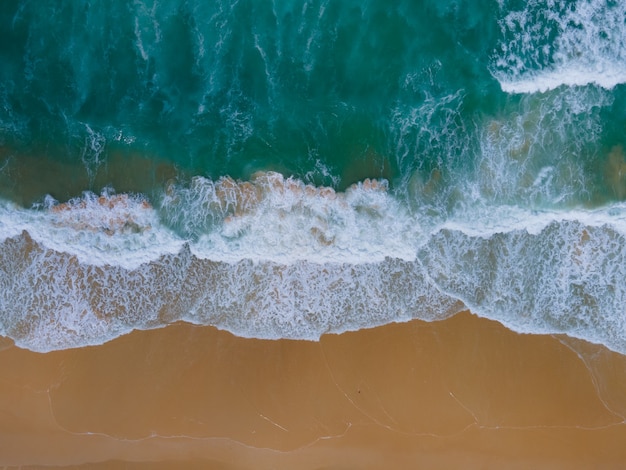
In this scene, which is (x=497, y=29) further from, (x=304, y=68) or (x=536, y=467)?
(x=536, y=467)

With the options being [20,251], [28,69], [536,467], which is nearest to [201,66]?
[28,69]

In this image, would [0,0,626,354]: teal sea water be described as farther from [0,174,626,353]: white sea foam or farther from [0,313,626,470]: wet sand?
[0,313,626,470]: wet sand

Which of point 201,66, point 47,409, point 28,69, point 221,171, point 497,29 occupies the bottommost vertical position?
point 47,409

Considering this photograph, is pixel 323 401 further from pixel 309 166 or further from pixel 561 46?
pixel 561 46

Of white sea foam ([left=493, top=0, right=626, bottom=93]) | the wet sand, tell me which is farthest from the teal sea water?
the wet sand

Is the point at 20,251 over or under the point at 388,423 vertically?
over

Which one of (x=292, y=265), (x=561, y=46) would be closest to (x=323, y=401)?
(x=292, y=265)
